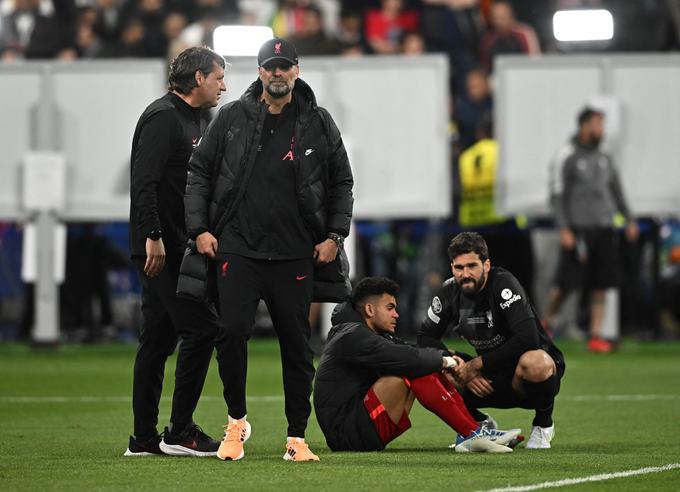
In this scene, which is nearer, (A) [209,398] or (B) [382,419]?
(B) [382,419]

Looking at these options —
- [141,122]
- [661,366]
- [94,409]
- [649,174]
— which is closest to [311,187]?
[141,122]

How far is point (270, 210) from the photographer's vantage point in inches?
335

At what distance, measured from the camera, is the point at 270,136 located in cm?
856

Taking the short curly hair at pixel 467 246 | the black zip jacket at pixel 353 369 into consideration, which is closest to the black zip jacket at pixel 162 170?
the black zip jacket at pixel 353 369

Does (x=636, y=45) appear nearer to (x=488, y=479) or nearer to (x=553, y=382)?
(x=553, y=382)

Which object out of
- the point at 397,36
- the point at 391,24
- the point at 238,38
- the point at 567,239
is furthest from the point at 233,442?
the point at 391,24

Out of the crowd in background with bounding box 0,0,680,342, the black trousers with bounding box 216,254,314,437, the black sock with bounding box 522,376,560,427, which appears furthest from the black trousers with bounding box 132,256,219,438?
the crowd in background with bounding box 0,0,680,342

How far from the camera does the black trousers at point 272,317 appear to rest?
8.49 meters

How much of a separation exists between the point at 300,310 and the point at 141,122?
140 cm

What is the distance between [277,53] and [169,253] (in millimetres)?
1353

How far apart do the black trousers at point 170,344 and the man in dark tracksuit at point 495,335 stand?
134 centimetres

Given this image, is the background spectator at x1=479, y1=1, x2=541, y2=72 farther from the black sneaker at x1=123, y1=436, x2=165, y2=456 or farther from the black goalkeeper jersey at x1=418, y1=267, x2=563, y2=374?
the black sneaker at x1=123, y1=436, x2=165, y2=456

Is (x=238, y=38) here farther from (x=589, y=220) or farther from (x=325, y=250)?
(x=325, y=250)

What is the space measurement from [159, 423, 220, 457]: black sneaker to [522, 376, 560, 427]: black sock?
6.08 feet
